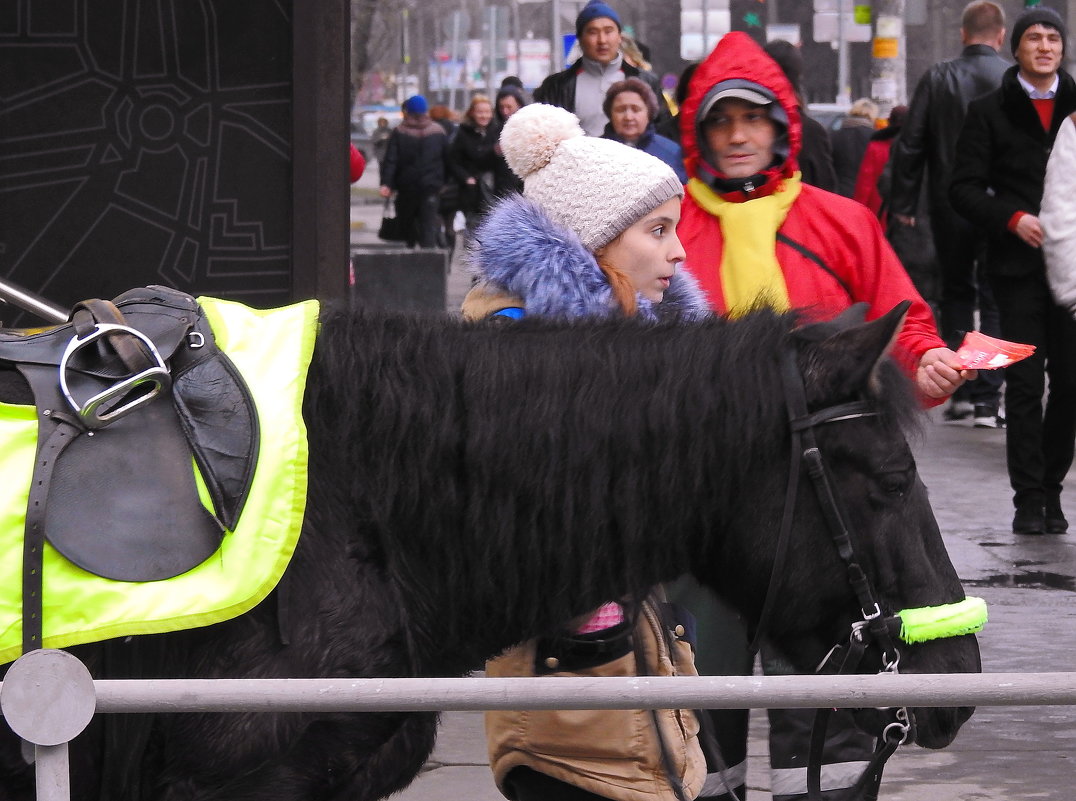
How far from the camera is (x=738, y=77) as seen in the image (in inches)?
151

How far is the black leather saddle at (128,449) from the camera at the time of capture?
7.73ft

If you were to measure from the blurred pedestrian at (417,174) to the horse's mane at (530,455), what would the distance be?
49.2 ft

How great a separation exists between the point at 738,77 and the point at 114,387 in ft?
6.55

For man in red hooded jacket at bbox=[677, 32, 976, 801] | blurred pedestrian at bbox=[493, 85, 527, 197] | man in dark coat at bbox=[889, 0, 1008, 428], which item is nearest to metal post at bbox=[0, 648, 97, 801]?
man in red hooded jacket at bbox=[677, 32, 976, 801]

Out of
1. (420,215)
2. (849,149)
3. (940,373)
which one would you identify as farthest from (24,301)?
(420,215)

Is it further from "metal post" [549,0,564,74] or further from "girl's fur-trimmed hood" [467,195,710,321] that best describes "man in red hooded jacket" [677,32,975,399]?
"metal post" [549,0,564,74]

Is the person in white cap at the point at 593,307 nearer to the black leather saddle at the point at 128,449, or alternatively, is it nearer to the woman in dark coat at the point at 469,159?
the black leather saddle at the point at 128,449

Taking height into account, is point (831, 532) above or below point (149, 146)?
below

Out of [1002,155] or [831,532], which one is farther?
[1002,155]

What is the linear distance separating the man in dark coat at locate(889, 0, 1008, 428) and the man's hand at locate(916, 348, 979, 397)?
248 inches

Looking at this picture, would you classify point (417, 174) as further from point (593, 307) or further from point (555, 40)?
point (593, 307)

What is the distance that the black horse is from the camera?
2521mm

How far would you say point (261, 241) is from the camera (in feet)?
21.2

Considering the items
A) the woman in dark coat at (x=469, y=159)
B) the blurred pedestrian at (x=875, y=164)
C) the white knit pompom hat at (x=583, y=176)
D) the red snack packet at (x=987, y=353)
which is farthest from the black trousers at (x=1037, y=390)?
the woman in dark coat at (x=469, y=159)
